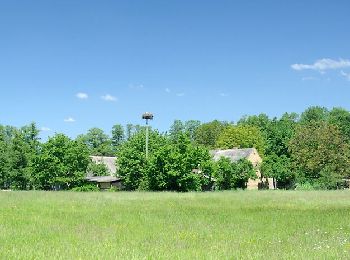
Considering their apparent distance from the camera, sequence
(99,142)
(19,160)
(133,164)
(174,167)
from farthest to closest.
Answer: (99,142)
(19,160)
(133,164)
(174,167)

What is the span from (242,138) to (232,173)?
38739 millimetres

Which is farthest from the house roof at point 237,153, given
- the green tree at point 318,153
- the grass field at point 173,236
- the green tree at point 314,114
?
the grass field at point 173,236

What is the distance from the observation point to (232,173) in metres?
66.1

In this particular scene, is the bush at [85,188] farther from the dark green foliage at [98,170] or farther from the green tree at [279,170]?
the green tree at [279,170]

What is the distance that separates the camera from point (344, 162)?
241 ft

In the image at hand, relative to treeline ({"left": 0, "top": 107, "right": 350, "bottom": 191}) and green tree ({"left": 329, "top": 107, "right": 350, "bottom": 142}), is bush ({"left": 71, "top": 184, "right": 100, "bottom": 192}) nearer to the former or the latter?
treeline ({"left": 0, "top": 107, "right": 350, "bottom": 191})

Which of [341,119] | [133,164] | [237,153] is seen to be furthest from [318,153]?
[341,119]

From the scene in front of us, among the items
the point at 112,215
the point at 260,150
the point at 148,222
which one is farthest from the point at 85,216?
the point at 260,150

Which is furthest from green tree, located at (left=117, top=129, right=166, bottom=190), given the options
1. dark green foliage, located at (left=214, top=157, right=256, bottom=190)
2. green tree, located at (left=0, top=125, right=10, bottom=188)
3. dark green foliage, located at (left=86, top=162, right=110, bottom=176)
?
dark green foliage, located at (left=86, top=162, right=110, bottom=176)

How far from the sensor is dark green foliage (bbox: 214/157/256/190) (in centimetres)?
6494

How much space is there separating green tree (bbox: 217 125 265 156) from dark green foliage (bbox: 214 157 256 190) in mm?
34423

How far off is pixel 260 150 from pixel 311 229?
84.1 meters

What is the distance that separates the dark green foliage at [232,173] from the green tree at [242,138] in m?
34.4

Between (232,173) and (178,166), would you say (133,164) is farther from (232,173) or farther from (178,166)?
(232,173)
